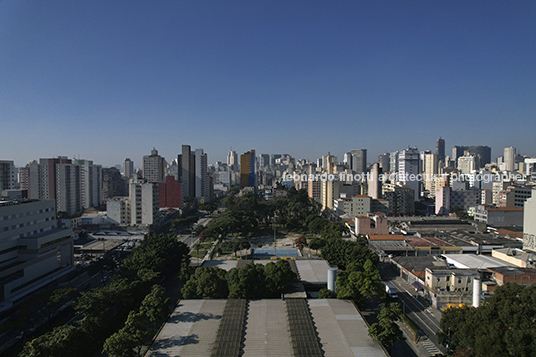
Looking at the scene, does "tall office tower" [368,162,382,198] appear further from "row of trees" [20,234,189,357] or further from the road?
"row of trees" [20,234,189,357]

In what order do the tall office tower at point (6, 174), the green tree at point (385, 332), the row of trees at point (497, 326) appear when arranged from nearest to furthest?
the row of trees at point (497, 326), the green tree at point (385, 332), the tall office tower at point (6, 174)

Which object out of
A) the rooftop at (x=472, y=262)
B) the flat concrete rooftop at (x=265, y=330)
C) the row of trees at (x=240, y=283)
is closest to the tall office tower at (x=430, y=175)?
the rooftop at (x=472, y=262)

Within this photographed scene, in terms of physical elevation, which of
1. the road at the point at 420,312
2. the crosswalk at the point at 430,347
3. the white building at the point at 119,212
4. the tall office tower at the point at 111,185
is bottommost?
the crosswalk at the point at 430,347

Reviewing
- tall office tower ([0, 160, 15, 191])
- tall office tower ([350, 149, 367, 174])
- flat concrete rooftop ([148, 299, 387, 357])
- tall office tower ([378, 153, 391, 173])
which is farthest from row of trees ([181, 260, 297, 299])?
tall office tower ([378, 153, 391, 173])

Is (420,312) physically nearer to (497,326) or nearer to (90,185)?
(497,326)

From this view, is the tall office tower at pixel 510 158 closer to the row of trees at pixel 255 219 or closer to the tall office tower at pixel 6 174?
the row of trees at pixel 255 219

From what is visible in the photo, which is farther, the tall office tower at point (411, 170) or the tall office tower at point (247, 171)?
the tall office tower at point (247, 171)

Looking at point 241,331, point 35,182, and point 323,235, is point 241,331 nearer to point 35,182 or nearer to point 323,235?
point 323,235
